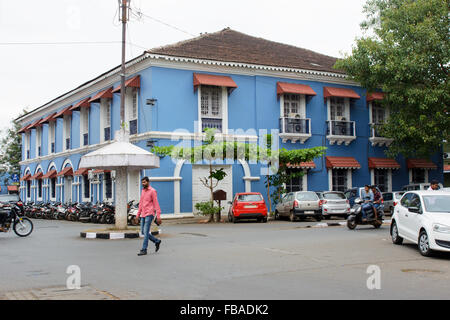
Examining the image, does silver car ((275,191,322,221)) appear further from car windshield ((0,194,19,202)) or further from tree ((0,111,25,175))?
tree ((0,111,25,175))

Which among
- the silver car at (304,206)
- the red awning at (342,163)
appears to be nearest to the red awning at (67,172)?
the red awning at (342,163)

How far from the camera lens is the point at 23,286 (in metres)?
7.95

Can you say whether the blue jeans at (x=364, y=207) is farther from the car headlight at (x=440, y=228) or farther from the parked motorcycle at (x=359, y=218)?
the car headlight at (x=440, y=228)

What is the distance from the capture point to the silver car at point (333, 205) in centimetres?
2292

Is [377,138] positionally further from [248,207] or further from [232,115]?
[248,207]

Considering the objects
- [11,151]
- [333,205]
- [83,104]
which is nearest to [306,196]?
[333,205]

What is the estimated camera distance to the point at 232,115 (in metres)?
26.9

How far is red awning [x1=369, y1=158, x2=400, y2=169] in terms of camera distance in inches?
1202

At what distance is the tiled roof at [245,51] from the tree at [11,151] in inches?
1225

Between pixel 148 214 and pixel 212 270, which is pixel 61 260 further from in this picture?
pixel 212 270

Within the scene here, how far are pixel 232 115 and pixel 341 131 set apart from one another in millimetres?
7050
